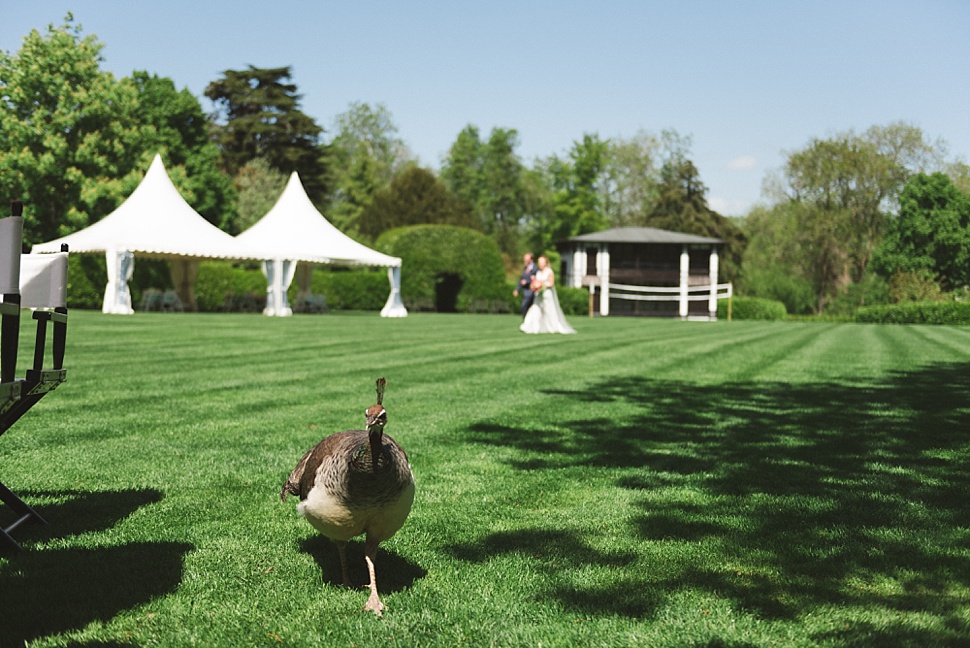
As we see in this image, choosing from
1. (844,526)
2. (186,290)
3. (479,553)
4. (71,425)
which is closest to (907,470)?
(844,526)

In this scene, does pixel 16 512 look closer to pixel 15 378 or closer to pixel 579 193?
pixel 15 378

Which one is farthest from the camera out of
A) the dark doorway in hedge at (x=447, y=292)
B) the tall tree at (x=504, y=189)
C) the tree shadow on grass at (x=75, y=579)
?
the tall tree at (x=504, y=189)

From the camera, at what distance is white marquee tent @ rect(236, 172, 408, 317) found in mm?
32125

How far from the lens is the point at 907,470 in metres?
5.46

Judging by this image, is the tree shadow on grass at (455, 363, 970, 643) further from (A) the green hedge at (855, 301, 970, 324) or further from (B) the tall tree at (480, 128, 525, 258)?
(B) the tall tree at (480, 128, 525, 258)

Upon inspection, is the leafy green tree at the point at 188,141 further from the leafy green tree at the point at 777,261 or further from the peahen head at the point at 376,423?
the peahen head at the point at 376,423

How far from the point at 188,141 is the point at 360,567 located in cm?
4997

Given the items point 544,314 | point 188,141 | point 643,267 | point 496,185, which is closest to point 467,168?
point 496,185

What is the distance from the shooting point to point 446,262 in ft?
139

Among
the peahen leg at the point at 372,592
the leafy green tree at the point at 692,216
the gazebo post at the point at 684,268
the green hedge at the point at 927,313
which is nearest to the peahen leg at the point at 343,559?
the peahen leg at the point at 372,592

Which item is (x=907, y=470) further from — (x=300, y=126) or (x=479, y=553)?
(x=300, y=126)

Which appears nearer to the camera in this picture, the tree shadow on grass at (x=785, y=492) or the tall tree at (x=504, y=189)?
the tree shadow on grass at (x=785, y=492)

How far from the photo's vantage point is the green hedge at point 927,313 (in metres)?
34.6

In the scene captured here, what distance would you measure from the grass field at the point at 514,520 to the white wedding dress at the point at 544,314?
476 inches
